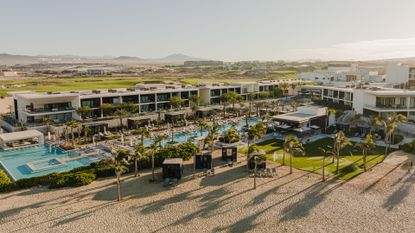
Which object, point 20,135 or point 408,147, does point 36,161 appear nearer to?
point 20,135

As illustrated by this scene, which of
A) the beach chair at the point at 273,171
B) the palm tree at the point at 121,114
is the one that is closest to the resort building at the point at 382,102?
the beach chair at the point at 273,171

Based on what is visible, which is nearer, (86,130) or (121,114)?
(86,130)

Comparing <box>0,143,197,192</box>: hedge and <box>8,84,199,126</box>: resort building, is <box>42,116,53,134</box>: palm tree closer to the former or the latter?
<box>8,84,199,126</box>: resort building

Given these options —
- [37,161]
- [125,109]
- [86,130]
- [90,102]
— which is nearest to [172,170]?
[37,161]

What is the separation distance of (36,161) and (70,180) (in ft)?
42.5

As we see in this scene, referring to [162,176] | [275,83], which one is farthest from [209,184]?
[275,83]

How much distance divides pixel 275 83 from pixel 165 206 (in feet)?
248

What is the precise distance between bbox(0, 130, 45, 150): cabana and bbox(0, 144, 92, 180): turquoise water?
1338 millimetres

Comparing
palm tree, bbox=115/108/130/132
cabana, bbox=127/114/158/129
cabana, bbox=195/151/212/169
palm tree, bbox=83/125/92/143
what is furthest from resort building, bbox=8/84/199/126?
cabana, bbox=195/151/212/169

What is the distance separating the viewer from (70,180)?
3189 centimetres

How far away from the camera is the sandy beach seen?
2406 centimetres

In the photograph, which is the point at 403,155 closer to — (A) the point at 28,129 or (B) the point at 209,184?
(B) the point at 209,184

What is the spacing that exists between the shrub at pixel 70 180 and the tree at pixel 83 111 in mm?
25250

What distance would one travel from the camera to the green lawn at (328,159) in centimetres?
3547
